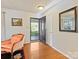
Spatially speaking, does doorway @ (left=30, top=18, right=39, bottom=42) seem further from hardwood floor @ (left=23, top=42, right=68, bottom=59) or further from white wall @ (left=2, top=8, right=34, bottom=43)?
hardwood floor @ (left=23, top=42, right=68, bottom=59)

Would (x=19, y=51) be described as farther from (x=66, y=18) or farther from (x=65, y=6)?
(x=65, y=6)

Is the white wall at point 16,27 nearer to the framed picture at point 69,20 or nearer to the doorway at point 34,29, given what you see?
the doorway at point 34,29

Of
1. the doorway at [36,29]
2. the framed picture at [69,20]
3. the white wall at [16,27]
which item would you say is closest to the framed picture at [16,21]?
the white wall at [16,27]

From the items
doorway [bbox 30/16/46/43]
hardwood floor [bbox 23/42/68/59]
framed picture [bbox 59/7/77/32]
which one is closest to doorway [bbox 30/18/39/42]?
doorway [bbox 30/16/46/43]

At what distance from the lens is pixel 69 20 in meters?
3.40

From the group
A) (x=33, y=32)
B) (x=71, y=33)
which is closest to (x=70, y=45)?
(x=71, y=33)

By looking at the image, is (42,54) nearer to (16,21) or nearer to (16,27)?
(16,27)

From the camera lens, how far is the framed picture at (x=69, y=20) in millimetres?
3041

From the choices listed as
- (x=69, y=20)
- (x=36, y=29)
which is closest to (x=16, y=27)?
(x=36, y=29)

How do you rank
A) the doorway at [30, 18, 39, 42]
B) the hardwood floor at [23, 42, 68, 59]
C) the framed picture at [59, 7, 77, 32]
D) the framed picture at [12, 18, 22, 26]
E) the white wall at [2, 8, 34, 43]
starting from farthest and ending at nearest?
the doorway at [30, 18, 39, 42], the framed picture at [12, 18, 22, 26], the white wall at [2, 8, 34, 43], the hardwood floor at [23, 42, 68, 59], the framed picture at [59, 7, 77, 32]

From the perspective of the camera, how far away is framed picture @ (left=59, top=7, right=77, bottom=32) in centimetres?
304

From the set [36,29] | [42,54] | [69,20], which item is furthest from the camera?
[36,29]

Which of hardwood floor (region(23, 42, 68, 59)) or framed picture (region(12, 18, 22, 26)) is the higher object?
framed picture (region(12, 18, 22, 26))

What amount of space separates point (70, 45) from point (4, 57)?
208 centimetres
